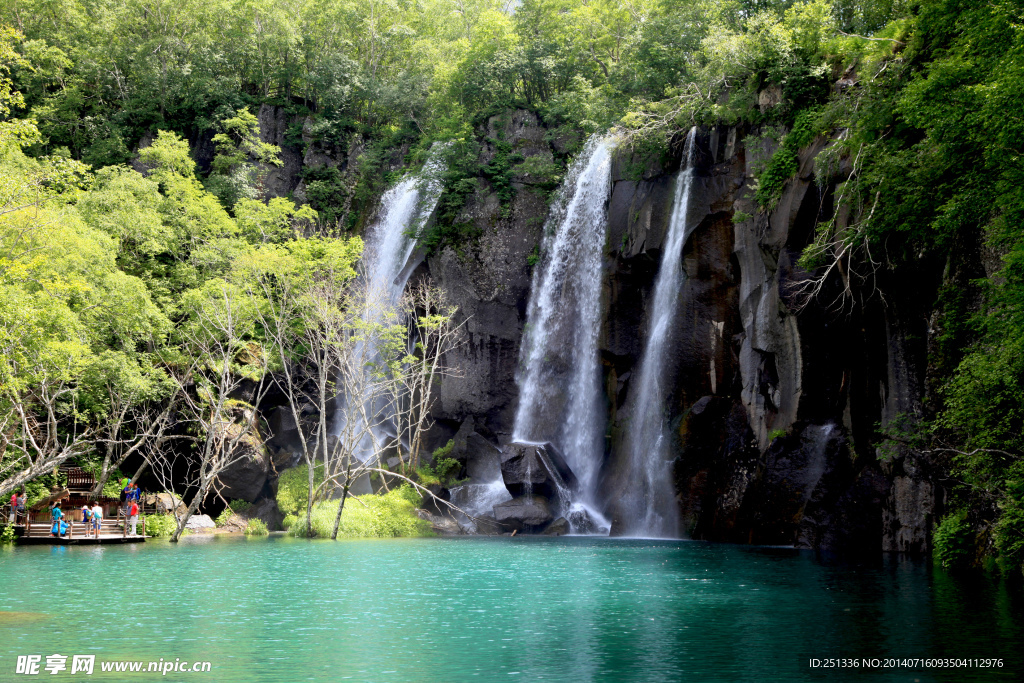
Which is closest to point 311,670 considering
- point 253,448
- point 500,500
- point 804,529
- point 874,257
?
point 804,529

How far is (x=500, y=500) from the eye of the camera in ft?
91.9

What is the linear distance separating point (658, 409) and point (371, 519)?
10.9 m

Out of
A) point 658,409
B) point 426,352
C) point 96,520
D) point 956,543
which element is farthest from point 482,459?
point 956,543

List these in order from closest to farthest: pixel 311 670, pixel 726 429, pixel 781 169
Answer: pixel 311 670 → pixel 781 169 → pixel 726 429

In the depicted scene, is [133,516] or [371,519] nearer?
[133,516]

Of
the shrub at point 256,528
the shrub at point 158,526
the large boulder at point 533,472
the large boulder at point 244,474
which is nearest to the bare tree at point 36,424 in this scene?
the shrub at point 158,526

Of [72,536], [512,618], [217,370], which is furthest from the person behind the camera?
[217,370]

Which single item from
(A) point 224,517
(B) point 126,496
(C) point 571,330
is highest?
(C) point 571,330

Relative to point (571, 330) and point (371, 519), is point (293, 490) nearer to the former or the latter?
point (371, 519)

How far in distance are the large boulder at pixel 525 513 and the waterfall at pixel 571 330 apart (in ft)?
4.87

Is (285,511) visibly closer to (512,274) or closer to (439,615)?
(512,274)

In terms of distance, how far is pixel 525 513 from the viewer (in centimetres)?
2608

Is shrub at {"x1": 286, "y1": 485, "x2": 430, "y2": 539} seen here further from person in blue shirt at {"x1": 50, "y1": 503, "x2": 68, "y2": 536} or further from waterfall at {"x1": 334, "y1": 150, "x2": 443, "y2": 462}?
person in blue shirt at {"x1": 50, "y1": 503, "x2": 68, "y2": 536}

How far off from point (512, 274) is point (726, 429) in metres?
12.9
